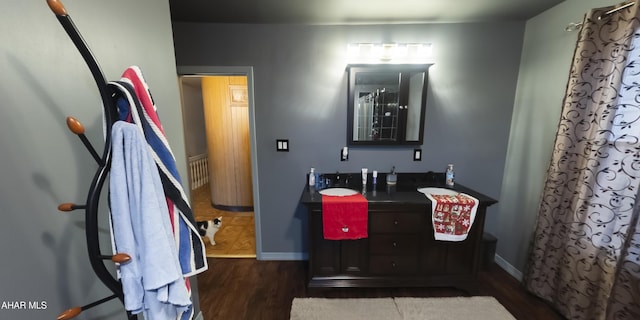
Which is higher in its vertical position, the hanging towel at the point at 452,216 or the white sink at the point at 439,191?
the white sink at the point at 439,191

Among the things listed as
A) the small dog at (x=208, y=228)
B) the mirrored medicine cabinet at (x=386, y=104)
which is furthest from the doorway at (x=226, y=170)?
the mirrored medicine cabinet at (x=386, y=104)

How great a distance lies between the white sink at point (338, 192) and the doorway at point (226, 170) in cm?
77

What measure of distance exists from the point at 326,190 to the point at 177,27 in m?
2.02

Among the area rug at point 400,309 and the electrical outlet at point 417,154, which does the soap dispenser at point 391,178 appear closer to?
the electrical outlet at point 417,154

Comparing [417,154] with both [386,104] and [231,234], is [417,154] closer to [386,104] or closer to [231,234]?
[386,104]

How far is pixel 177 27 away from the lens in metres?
1.92

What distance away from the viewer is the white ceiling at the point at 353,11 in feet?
5.30

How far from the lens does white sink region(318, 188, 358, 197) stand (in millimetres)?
1862

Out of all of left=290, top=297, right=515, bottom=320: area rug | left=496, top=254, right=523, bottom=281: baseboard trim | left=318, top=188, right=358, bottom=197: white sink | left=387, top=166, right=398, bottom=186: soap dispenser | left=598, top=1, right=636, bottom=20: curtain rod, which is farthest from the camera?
left=387, top=166, right=398, bottom=186: soap dispenser

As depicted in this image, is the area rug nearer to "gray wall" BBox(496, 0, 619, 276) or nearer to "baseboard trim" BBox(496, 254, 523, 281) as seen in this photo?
"baseboard trim" BBox(496, 254, 523, 281)

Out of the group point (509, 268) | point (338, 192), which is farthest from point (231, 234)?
point (509, 268)

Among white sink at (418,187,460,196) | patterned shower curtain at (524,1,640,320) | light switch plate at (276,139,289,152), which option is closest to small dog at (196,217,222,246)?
light switch plate at (276,139,289,152)

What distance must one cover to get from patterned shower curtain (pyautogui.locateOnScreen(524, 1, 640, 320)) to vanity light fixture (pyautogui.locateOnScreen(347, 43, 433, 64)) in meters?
0.98

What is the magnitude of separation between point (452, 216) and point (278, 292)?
62.5 inches
